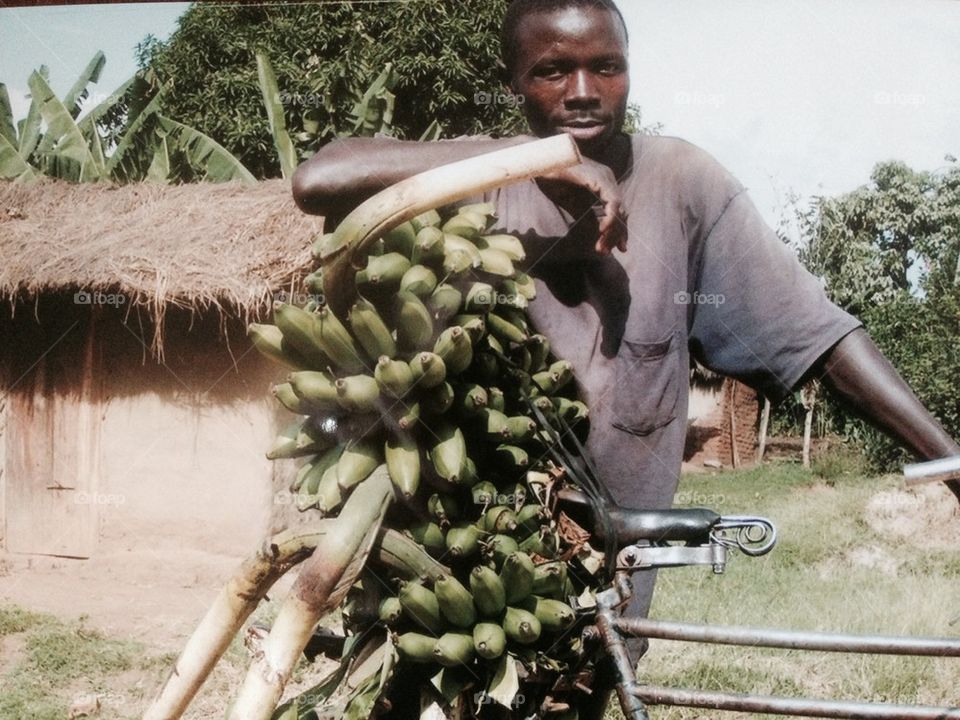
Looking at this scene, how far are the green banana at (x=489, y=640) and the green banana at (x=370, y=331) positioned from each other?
309 millimetres

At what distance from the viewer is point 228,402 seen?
139 inches

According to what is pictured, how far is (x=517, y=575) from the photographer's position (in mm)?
931

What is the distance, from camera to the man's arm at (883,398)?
3.59 feet

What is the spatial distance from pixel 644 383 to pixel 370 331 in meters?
0.45

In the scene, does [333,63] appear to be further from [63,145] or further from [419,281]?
[419,281]

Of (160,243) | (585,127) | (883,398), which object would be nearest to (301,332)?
(585,127)

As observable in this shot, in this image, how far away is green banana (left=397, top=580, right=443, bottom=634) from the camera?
0.90 m

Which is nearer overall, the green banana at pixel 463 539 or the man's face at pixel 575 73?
the green banana at pixel 463 539

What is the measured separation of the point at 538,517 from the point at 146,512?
3.01 meters

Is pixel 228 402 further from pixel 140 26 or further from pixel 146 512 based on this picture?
pixel 140 26

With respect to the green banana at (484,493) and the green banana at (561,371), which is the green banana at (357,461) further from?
the green banana at (561,371)

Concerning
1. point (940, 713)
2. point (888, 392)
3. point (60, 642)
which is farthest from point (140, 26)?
point (60, 642)

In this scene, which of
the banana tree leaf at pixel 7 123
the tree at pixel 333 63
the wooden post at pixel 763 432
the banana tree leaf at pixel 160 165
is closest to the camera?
the tree at pixel 333 63

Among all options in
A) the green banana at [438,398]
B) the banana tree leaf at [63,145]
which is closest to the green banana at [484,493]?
the green banana at [438,398]
